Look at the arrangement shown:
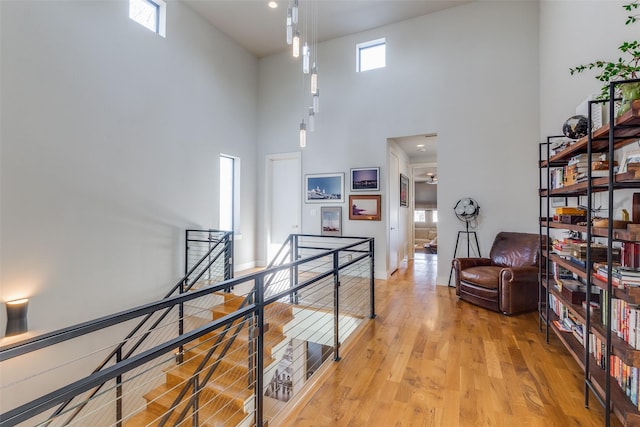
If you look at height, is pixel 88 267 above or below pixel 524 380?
above

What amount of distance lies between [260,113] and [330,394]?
5.81 m

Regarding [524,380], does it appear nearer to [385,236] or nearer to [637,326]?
[637,326]

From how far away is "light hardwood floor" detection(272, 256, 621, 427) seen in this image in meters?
1.86

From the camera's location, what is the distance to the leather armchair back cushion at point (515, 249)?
3854 mm

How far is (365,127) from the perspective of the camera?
5.38 m

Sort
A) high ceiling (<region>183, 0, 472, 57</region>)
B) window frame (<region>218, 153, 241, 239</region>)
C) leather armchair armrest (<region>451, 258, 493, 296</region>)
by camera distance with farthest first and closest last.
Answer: window frame (<region>218, 153, 241, 239</region>)
high ceiling (<region>183, 0, 472, 57</region>)
leather armchair armrest (<region>451, 258, 493, 296</region>)

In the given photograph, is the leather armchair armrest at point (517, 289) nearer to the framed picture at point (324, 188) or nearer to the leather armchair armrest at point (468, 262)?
the leather armchair armrest at point (468, 262)

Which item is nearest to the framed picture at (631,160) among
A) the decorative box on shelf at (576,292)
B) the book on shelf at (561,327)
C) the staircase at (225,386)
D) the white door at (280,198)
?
the decorative box on shelf at (576,292)

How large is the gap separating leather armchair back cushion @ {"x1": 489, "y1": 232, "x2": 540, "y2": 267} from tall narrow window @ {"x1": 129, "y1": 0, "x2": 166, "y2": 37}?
6.05 metres

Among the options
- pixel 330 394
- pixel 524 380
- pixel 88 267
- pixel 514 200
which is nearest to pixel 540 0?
pixel 514 200

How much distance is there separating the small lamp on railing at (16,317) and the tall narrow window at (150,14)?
3872 mm

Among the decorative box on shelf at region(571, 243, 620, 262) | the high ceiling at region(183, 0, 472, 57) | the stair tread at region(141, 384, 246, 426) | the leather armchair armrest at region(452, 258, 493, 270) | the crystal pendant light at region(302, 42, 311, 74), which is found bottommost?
the stair tread at region(141, 384, 246, 426)

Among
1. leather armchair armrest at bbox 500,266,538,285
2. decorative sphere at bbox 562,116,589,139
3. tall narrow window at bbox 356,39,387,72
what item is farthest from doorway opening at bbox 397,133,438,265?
decorative sphere at bbox 562,116,589,139

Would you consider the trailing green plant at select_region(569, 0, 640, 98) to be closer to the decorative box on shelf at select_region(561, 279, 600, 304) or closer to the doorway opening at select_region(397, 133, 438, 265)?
the decorative box on shelf at select_region(561, 279, 600, 304)
